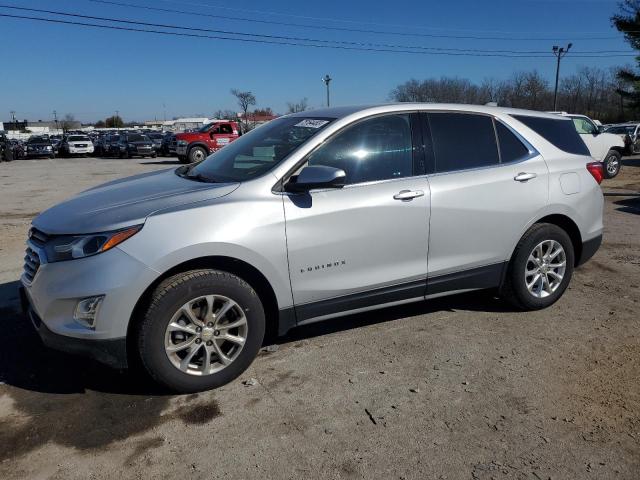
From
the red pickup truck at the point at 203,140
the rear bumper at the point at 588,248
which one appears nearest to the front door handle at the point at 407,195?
the rear bumper at the point at 588,248

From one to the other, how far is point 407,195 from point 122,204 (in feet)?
6.42

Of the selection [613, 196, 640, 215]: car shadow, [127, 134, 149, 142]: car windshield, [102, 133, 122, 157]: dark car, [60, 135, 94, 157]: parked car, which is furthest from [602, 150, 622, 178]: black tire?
[60, 135, 94, 157]: parked car

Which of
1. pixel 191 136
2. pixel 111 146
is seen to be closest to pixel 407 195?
pixel 191 136

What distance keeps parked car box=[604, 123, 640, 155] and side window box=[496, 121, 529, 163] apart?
23956 millimetres

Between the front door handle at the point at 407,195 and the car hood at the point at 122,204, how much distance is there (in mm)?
1147

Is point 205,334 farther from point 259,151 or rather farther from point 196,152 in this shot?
point 196,152

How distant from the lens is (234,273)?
11.3 feet

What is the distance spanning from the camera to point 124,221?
10.4 feet

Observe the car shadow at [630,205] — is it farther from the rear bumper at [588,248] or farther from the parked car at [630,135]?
the parked car at [630,135]

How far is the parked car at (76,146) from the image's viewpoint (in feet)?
118

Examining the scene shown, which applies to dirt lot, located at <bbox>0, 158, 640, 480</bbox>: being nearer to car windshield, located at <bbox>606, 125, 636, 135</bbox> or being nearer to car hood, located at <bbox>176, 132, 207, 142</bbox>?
car hood, located at <bbox>176, 132, 207, 142</bbox>

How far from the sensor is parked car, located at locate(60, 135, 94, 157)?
35844 mm

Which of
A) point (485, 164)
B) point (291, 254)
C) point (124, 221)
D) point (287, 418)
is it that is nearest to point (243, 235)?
point (291, 254)

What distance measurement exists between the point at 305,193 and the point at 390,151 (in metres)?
0.83
